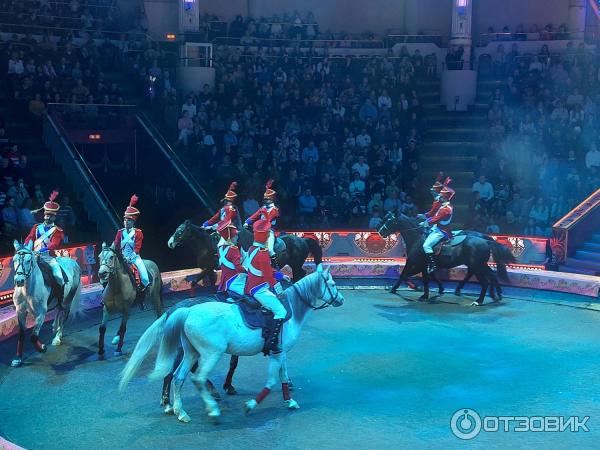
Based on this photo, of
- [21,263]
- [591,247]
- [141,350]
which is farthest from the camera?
[591,247]

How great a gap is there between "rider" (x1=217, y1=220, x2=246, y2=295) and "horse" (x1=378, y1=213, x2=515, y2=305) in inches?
276

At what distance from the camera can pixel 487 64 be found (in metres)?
31.6

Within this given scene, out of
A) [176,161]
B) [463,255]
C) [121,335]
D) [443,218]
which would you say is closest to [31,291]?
[121,335]

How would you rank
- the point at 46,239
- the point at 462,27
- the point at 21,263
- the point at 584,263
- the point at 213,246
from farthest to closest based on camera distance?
the point at 462,27
the point at 584,263
the point at 213,246
the point at 46,239
the point at 21,263

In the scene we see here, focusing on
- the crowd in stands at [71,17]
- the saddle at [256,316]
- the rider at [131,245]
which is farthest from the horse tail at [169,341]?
the crowd in stands at [71,17]

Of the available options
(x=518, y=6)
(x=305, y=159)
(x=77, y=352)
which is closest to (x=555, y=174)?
(x=305, y=159)

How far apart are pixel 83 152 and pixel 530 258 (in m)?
14.7

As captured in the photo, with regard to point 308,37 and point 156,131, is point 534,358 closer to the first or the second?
point 156,131

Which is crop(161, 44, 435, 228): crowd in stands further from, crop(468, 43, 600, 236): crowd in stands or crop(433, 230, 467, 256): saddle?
crop(433, 230, 467, 256): saddle

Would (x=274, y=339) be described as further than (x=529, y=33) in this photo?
No

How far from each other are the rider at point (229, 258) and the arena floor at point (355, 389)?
67.1 inches

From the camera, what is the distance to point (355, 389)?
1286 centimetres

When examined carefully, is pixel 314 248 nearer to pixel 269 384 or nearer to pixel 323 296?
pixel 323 296

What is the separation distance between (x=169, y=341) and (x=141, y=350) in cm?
42
